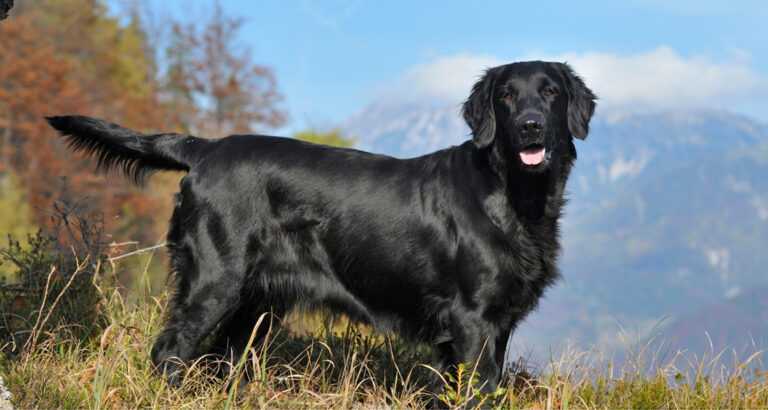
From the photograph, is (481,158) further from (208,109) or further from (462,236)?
(208,109)

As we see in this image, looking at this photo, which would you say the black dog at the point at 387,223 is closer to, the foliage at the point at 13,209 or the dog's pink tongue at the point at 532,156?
the dog's pink tongue at the point at 532,156

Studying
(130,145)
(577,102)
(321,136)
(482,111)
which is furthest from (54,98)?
(577,102)

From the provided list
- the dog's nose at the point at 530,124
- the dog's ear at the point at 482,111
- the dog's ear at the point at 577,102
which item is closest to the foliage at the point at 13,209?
the dog's ear at the point at 482,111

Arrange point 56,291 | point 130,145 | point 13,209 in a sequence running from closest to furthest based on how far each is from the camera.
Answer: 1. point 130,145
2. point 56,291
3. point 13,209

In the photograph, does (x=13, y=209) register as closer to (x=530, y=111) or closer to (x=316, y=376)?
(x=316, y=376)

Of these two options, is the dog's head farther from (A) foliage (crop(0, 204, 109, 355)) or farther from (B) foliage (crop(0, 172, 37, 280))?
(B) foliage (crop(0, 172, 37, 280))

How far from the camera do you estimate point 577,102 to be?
3938mm

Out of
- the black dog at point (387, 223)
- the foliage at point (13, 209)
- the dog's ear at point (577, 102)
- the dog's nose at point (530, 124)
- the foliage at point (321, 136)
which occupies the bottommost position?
the foliage at point (13, 209)

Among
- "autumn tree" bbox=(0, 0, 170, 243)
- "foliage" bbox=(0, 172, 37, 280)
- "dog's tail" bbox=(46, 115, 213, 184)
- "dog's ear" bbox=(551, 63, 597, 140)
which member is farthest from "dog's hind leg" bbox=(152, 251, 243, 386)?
"autumn tree" bbox=(0, 0, 170, 243)

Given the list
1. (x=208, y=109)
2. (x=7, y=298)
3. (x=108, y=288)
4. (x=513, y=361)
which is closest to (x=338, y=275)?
(x=513, y=361)

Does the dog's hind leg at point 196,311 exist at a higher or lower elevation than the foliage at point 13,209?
higher

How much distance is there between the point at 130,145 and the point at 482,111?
2.08 meters

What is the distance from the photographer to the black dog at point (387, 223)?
370cm

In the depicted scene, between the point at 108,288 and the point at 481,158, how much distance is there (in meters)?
3.00
